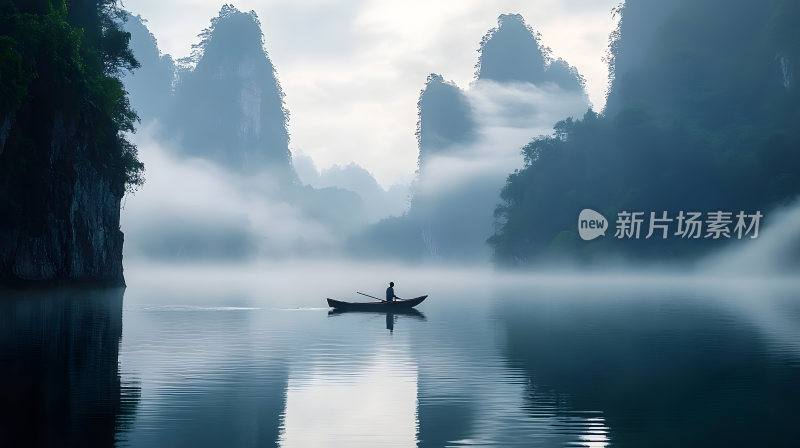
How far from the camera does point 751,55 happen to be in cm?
8681

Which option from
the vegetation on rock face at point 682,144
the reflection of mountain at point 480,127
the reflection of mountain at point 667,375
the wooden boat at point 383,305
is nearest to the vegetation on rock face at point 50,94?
the wooden boat at point 383,305

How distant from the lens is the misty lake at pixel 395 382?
9664 mm

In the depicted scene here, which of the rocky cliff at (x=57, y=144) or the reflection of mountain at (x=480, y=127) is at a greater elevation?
the reflection of mountain at (x=480, y=127)

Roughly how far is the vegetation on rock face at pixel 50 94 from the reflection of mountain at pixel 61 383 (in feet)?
39.1

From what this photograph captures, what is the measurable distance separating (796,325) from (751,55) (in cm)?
7272

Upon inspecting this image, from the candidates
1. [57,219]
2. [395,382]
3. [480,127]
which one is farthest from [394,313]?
[480,127]

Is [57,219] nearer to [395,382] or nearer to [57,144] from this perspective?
[57,144]

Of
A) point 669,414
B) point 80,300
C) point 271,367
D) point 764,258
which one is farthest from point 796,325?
point 764,258

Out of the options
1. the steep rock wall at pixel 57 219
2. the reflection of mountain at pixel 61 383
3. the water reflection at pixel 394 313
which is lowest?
the reflection of mountain at pixel 61 383

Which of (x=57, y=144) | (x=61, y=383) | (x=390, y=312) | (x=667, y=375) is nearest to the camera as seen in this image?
(x=61, y=383)

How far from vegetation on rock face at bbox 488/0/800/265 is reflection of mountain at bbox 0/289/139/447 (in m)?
66.3

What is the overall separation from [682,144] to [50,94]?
67.0 m

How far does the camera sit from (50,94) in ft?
121

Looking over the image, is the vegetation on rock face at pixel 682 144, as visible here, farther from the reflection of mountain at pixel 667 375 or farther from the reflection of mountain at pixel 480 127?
the reflection of mountain at pixel 480 127
